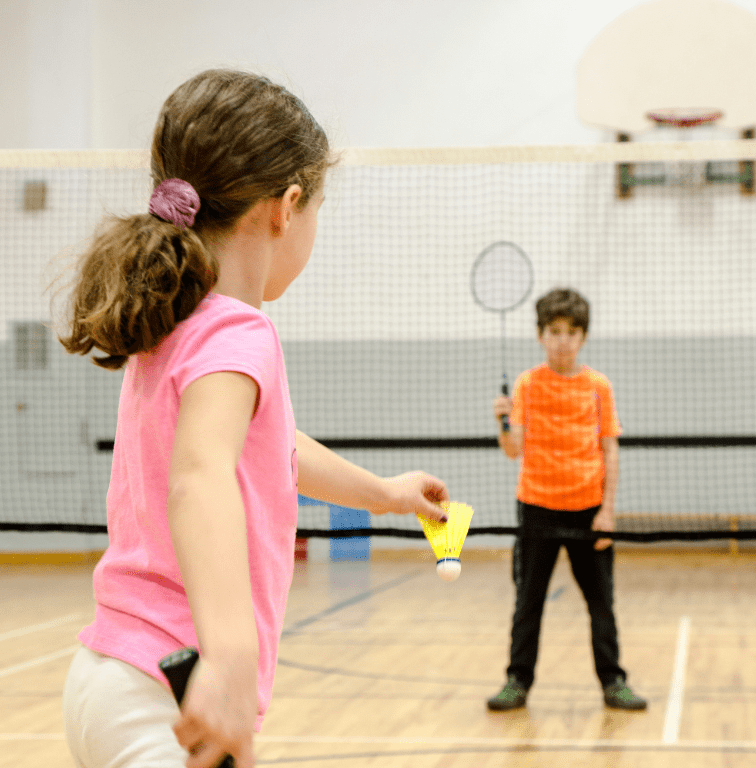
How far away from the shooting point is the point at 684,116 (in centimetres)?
777

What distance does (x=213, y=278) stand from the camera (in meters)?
1.07

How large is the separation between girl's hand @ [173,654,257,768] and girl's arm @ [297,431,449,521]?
502mm

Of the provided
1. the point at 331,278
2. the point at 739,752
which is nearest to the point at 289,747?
the point at 739,752

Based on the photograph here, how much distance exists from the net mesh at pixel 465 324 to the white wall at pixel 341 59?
50 cm

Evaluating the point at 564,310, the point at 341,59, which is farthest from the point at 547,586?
the point at 341,59

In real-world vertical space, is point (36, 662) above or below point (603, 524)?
below

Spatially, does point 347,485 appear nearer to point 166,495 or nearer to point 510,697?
point 166,495

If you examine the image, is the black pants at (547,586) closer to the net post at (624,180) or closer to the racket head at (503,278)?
the racket head at (503,278)

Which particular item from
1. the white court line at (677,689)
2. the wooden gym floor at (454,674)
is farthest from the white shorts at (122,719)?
the white court line at (677,689)

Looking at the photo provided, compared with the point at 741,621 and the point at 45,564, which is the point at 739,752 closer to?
the point at 741,621

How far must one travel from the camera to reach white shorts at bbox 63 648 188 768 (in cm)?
96

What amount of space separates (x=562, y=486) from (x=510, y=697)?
843mm

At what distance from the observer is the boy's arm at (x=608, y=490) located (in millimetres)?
3994

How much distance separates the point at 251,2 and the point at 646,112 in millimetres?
3697
